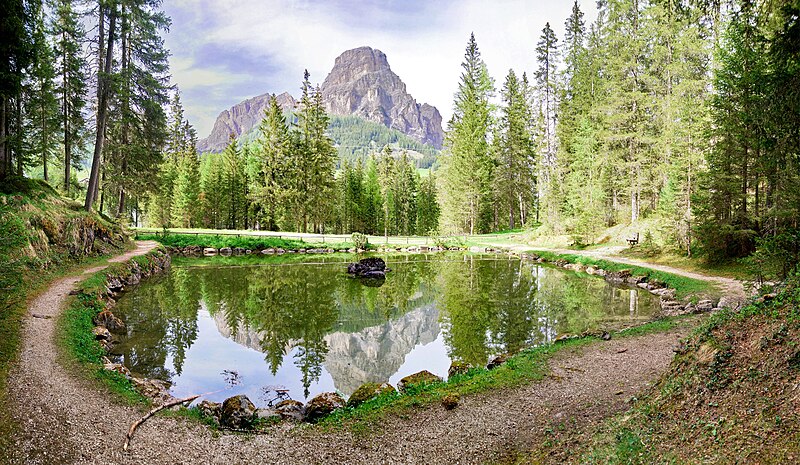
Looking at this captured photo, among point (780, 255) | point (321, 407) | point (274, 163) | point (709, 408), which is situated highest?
point (274, 163)

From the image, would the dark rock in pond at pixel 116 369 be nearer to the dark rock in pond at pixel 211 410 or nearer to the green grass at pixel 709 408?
the dark rock in pond at pixel 211 410

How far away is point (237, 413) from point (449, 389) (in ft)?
13.0

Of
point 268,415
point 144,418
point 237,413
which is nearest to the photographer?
point 144,418

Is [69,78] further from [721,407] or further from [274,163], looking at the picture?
[721,407]

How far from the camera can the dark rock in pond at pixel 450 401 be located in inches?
279

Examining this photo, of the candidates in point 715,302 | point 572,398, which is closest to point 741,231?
point 715,302

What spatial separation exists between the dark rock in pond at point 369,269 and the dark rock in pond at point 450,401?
17.2 m

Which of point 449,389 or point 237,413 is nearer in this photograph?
point 237,413

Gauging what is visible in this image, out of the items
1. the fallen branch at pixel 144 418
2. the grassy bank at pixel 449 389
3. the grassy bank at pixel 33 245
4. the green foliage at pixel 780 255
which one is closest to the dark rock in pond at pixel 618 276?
the green foliage at pixel 780 255

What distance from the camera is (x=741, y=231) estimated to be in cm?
1684

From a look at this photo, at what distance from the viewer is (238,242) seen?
36062mm

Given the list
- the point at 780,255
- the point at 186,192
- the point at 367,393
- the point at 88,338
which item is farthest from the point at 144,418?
the point at 186,192

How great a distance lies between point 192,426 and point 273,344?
5697 mm

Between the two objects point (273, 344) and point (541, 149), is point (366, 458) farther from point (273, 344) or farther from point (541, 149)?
point (541, 149)
